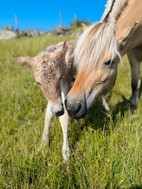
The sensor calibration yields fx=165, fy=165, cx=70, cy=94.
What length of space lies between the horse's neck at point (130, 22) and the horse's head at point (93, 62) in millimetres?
127

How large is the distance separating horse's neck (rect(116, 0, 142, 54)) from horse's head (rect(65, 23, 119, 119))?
0.13 m

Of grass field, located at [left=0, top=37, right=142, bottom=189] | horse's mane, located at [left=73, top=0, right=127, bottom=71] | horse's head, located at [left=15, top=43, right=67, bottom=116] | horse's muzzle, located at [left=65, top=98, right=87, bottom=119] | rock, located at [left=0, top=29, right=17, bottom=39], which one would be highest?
rock, located at [left=0, top=29, right=17, bottom=39]

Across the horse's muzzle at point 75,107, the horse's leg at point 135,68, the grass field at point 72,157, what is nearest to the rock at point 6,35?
the grass field at point 72,157

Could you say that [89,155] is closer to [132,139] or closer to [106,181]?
[106,181]

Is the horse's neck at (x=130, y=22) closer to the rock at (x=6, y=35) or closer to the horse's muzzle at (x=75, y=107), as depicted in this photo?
the horse's muzzle at (x=75, y=107)

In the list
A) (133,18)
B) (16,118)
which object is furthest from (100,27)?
(16,118)

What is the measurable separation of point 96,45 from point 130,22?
0.64m

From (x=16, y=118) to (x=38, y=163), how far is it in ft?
4.19

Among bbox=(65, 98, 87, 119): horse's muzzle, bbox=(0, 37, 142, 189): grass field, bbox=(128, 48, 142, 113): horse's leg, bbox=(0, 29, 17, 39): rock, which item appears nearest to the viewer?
bbox=(0, 37, 142, 189): grass field

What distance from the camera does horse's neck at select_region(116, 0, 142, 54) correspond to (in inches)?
76.2

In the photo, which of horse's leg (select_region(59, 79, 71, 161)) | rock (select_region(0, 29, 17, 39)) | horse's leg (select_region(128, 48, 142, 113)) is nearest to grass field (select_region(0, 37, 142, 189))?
horse's leg (select_region(59, 79, 71, 161))

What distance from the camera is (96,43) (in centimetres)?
190

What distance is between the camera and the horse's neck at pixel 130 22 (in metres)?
1.93

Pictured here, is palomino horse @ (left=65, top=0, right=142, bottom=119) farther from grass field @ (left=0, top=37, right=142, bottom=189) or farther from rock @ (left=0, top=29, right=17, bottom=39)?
rock @ (left=0, top=29, right=17, bottom=39)
